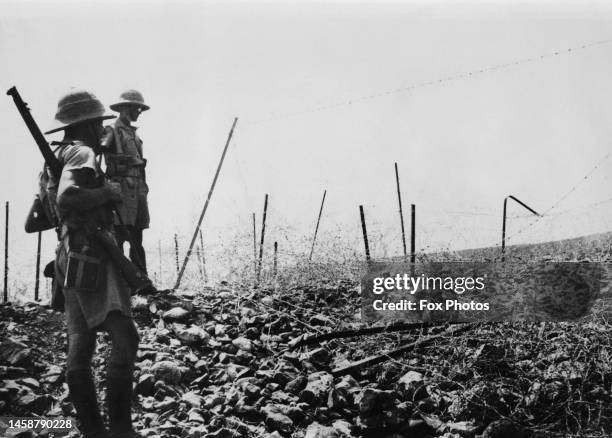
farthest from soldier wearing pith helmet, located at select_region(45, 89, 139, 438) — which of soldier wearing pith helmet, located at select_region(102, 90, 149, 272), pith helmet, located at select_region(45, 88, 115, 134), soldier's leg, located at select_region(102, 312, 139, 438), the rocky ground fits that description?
soldier wearing pith helmet, located at select_region(102, 90, 149, 272)

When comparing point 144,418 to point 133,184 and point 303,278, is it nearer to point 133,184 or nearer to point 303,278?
point 133,184

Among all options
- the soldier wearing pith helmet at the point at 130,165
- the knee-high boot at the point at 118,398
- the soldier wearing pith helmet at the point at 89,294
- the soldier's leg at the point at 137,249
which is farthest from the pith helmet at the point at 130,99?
the knee-high boot at the point at 118,398

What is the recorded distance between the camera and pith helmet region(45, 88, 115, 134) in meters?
2.94

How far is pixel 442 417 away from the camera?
3467 mm

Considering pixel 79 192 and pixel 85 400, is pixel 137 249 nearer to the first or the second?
pixel 79 192

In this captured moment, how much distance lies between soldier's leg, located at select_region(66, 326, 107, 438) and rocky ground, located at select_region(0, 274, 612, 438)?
44cm

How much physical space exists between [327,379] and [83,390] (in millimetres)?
1779

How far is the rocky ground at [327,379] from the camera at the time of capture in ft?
10.8

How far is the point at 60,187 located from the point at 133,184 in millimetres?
2272

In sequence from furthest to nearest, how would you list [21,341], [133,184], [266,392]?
[133,184] → [21,341] → [266,392]

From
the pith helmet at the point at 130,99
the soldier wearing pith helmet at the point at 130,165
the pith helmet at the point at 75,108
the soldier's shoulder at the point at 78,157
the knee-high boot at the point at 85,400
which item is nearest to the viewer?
the knee-high boot at the point at 85,400

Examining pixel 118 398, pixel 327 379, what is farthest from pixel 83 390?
pixel 327 379

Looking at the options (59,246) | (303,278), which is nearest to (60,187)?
(59,246)

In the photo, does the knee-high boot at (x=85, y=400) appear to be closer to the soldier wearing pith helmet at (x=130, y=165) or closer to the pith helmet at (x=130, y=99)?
the soldier wearing pith helmet at (x=130, y=165)
